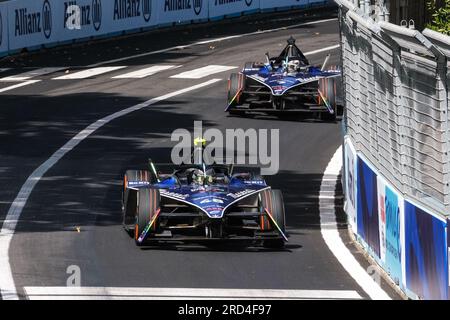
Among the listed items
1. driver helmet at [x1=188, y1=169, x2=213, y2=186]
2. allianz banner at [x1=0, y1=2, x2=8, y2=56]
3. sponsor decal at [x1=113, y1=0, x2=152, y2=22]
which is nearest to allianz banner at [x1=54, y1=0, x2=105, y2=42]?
sponsor decal at [x1=113, y1=0, x2=152, y2=22]

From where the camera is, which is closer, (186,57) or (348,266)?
(348,266)

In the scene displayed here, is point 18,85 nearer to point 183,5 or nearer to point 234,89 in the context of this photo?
point 234,89

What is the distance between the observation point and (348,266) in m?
16.4

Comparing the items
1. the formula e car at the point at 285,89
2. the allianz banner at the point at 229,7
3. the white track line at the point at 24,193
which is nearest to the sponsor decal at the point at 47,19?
the white track line at the point at 24,193

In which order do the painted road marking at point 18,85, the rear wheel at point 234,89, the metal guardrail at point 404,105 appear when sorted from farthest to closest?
the painted road marking at point 18,85, the rear wheel at point 234,89, the metal guardrail at point 404,105

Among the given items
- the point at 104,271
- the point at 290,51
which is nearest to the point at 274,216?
the point at 104,271

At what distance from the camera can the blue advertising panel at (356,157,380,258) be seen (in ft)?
53.9

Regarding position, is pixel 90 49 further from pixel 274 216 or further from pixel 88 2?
pixel 274 216

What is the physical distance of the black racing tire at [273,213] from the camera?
676 inches

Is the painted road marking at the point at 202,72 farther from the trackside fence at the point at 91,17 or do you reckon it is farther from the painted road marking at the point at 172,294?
the painted road marking at the point at 172,294

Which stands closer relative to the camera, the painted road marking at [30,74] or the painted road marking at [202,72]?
the painted road marking at [30,74]

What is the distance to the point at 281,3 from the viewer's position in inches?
2147
